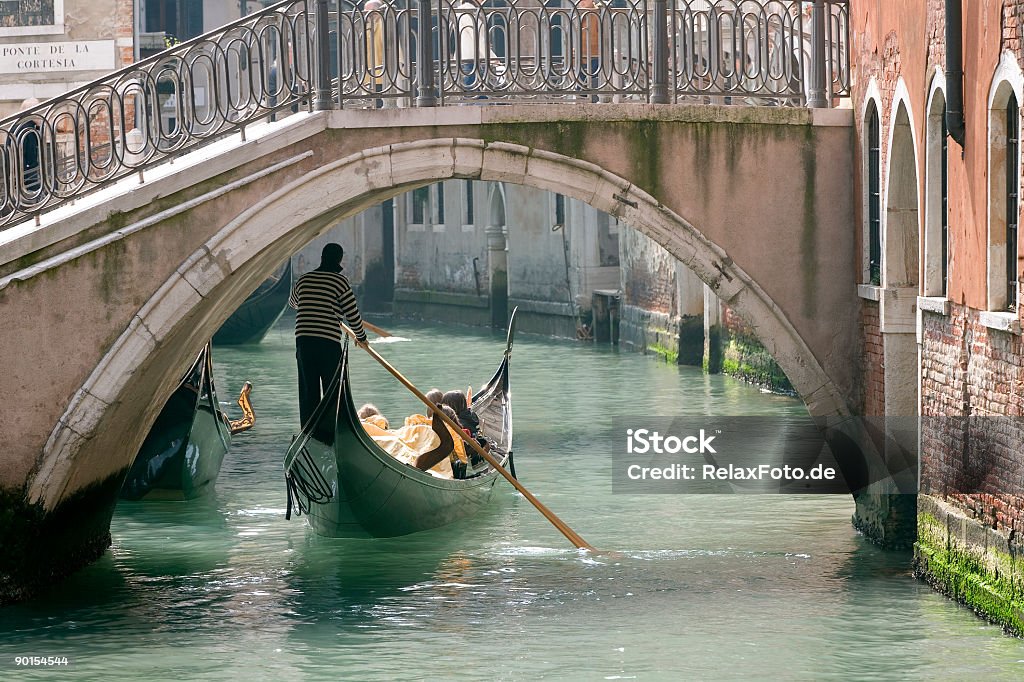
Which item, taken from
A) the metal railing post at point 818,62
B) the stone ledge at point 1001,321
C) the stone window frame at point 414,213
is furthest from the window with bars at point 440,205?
the stone ledge at point 1001,321

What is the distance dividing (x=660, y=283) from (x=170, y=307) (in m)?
9.99

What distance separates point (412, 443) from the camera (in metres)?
8.50

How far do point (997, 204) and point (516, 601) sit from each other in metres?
2.29

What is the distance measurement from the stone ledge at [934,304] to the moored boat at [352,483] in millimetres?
2336

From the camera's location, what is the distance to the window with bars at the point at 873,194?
7020 mm

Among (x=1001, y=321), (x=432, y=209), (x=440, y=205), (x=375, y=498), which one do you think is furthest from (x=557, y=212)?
(x=1001, y=321)

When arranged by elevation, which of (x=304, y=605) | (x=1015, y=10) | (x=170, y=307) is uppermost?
(x=1015, y=10)

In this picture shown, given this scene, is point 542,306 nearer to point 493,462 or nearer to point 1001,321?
point 493,462

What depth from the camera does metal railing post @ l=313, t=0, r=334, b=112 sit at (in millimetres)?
6781

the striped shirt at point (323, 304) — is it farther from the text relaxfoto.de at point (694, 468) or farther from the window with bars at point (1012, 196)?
the window with bars at point (1012, 196)

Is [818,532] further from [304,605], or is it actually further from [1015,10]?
[1015,10]

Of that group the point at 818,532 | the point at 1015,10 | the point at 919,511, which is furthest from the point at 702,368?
the point at 1015,10

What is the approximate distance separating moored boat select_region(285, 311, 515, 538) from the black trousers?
10cm

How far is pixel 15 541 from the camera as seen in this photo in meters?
6.31
